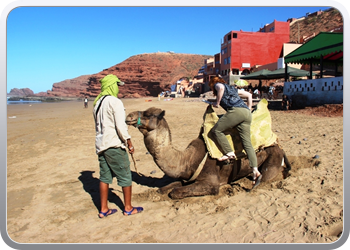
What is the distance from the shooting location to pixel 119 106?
12.0 feet

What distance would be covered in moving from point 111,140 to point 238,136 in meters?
2.16

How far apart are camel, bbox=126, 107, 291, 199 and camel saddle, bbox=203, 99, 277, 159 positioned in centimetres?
16

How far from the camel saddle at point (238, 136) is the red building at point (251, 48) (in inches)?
1706

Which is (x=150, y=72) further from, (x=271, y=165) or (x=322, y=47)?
(x=271, y=165)

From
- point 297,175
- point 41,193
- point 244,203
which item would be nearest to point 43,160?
point 41,193

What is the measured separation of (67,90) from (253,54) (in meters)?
126

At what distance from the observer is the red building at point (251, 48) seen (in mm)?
46719

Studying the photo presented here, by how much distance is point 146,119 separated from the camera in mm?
3914

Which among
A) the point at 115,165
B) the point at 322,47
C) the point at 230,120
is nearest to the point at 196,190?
the point at 230,120

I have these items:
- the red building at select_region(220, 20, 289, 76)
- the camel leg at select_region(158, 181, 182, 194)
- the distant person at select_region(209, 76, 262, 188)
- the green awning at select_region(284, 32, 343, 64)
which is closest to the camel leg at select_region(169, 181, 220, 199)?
the camel leg at select_region(158, 181, 182, 194)

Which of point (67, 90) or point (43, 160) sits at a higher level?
point (67, 90)

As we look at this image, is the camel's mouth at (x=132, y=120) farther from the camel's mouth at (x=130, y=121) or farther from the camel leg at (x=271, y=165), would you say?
the camel leg at (x=271, y=165)

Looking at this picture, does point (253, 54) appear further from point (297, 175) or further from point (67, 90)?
point (67, 90)

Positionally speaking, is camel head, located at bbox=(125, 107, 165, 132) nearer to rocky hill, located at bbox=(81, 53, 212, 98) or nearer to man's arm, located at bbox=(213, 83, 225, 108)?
man's arm, located at bbox=(213, 83, 225, 108)
